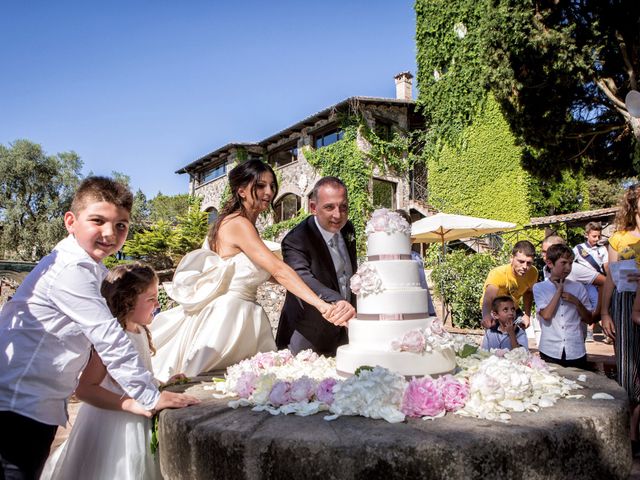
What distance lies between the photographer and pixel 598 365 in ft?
18.1

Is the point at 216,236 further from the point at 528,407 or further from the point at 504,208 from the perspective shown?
the point at 504,208

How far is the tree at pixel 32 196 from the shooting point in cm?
3222

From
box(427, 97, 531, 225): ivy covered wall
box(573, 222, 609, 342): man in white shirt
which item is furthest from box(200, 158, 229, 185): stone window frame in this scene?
box(573, 222, 609, 342): man in white shirt

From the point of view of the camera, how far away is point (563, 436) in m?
1.63

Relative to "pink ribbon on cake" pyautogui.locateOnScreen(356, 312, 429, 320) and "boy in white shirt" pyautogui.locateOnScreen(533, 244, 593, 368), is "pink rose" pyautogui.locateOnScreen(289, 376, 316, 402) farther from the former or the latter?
"boy in white shirt" pyautogui.locateOnScreen(533, 244, 593, 368)

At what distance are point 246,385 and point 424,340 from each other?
2.92ft

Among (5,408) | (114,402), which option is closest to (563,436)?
(114,402)

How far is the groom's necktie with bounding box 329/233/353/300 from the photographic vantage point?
347cm

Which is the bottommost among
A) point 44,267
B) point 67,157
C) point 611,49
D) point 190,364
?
point 190,364

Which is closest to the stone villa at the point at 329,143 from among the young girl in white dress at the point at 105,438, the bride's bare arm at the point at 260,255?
the bride's bare arm at the point at 260,255

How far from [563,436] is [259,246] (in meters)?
1.94

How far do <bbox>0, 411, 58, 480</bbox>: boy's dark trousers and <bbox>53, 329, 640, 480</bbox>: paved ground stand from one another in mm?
3015

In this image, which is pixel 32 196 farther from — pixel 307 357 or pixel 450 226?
pixel 307 357

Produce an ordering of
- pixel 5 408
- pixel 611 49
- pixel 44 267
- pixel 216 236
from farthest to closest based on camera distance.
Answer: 1. pixel 611 49
2. pixel 216 236
3. pixel 44 267
4. pixel 5 408
